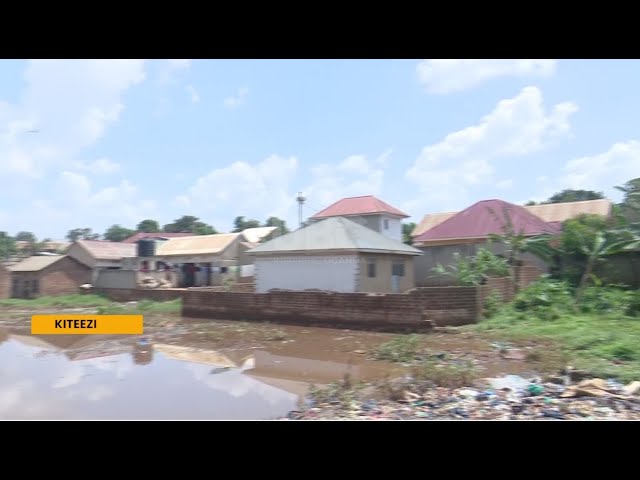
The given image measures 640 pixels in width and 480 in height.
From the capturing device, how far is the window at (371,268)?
17109 millimetres

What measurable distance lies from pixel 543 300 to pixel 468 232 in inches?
339

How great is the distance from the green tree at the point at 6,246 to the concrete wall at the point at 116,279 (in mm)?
16467

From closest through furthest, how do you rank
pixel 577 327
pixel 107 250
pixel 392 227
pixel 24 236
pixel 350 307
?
pixel 577 327 < pixel 350 307 < pixel 392 227 < pixel 107 250 < pixel 24 236

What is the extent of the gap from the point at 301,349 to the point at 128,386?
437 cm

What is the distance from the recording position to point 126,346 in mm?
12055

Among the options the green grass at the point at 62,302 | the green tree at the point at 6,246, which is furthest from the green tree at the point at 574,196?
the green tree at the point at 6,246

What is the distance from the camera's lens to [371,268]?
17.3m

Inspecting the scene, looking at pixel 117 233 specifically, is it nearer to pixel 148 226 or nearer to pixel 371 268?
pixel 148 226

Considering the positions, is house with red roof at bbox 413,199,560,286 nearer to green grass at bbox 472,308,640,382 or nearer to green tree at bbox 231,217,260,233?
green grass at bbox 472,308,640,382

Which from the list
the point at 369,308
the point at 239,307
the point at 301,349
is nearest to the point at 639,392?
the point at 301,349

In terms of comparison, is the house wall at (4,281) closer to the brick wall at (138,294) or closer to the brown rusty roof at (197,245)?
the brick wall at (138,294)

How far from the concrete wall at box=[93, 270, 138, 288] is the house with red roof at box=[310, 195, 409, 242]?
482 inches

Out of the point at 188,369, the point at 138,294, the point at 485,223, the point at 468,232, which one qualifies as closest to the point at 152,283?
the point at 138,294
